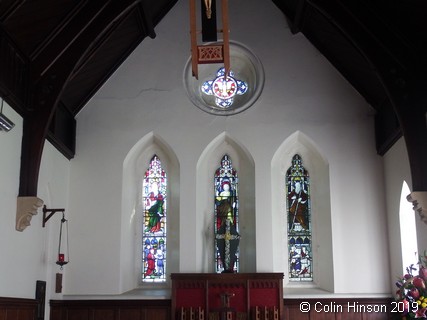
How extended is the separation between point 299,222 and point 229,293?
186 centimetres

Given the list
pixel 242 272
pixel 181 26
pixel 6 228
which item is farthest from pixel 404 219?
pixel 6 228

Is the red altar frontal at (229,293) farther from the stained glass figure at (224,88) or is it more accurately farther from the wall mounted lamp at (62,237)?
the stained glass figure at (224,88)

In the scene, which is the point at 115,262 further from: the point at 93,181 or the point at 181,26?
the point at 181,26

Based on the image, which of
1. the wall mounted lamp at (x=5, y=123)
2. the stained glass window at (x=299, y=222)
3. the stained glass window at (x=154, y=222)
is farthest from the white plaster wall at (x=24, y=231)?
the stained glass window at (x=299, y=222)

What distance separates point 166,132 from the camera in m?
11.0

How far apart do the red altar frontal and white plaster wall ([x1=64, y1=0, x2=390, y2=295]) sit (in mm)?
274

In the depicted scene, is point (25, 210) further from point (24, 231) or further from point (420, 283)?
point (420, 283)

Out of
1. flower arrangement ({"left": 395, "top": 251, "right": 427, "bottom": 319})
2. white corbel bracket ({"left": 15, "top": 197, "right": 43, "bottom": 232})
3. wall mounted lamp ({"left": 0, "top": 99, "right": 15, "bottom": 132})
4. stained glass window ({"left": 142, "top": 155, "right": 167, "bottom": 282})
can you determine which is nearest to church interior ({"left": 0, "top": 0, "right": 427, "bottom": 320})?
stained glass window ({"left": 142, "top": 155, "right": 167, "bottom": 282})

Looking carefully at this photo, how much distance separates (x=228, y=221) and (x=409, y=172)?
317 centimetres

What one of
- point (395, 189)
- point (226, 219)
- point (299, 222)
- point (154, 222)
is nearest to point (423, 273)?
point (395, 189)

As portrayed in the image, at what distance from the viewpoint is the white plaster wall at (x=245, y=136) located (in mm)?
10500

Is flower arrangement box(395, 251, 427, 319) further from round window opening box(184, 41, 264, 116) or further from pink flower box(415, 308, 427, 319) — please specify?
round window opening box(184, 41, 264, 116)

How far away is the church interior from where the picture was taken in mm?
10156

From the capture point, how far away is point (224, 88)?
37.9 ft
